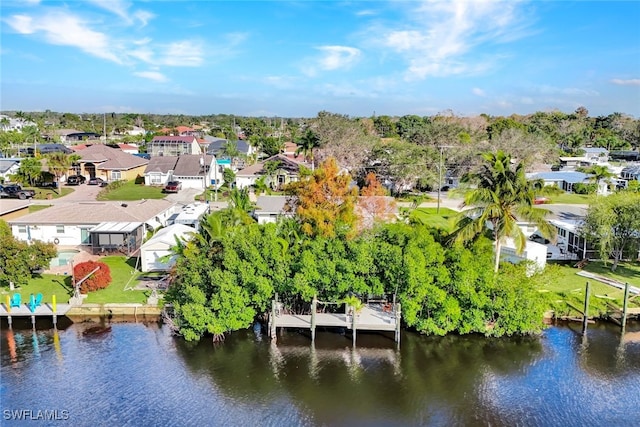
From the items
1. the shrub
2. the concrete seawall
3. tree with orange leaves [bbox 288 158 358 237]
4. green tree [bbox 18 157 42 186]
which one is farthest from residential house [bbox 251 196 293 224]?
green tree [bbox 18 157 42 186]

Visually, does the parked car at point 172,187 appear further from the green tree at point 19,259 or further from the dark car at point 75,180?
the green tree at point 19,259

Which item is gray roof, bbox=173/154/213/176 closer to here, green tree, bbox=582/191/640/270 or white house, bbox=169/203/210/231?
white house, bbox=169/203/210/231

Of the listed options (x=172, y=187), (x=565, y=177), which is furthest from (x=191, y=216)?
(x=565, y=177)

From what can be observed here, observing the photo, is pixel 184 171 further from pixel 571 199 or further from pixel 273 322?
pixel 571 199

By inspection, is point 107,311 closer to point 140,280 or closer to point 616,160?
point 140,280

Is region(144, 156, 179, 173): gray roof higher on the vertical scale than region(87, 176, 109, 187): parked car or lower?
higher
